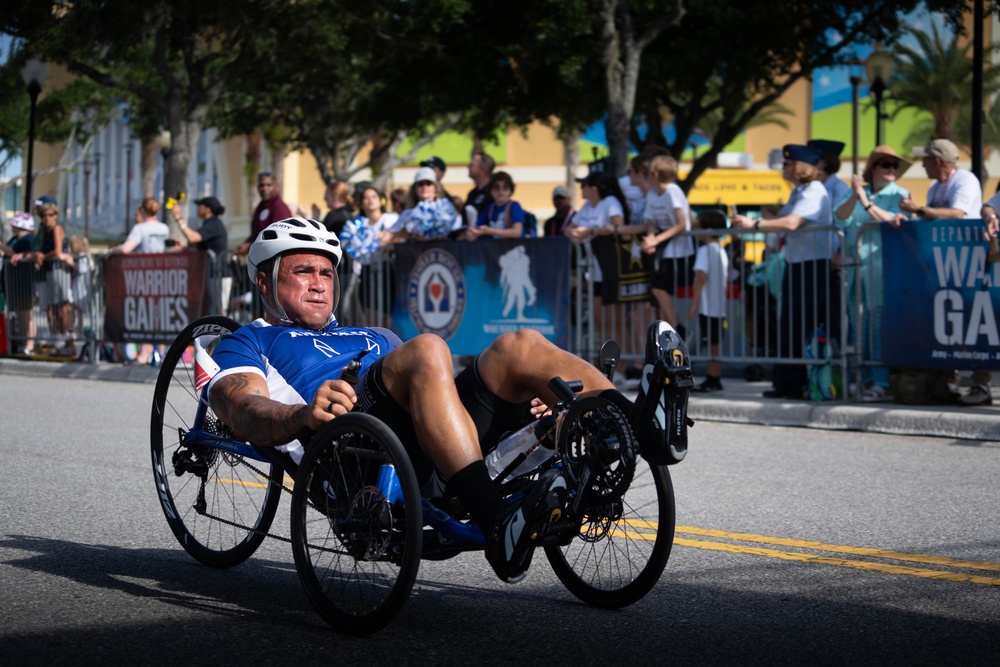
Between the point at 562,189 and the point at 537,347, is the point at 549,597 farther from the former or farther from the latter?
the point at 562,189

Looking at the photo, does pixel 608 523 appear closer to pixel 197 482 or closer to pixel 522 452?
pixel 522 452

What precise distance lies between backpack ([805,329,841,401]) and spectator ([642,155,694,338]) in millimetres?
1216

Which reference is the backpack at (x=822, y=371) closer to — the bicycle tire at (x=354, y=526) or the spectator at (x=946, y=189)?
the spectator at (x=946, y=189)

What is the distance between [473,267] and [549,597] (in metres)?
7.83

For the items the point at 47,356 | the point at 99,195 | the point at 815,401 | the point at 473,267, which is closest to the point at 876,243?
the point at 815,401

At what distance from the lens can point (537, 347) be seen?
15.0ft

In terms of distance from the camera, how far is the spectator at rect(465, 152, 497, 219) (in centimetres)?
1330

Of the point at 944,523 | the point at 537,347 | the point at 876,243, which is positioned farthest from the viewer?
the point at 876,243

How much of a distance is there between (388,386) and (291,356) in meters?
0.60

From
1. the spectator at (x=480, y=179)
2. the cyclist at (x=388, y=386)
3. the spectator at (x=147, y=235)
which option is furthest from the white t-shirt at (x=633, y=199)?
the cyclist at (x=388, y=386)

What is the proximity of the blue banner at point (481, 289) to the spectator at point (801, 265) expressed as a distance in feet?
5.75

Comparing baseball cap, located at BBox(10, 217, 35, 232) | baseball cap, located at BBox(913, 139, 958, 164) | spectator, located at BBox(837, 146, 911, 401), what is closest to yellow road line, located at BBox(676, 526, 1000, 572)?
spectator, located at BBox(837, 146, 911, 401)

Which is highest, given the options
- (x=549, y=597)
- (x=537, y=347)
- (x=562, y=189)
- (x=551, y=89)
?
(x=551, y=89)

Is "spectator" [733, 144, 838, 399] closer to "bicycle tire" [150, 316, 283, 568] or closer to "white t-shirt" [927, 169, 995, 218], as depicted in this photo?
"white t-shirt" [927, 169, 995, 218]
